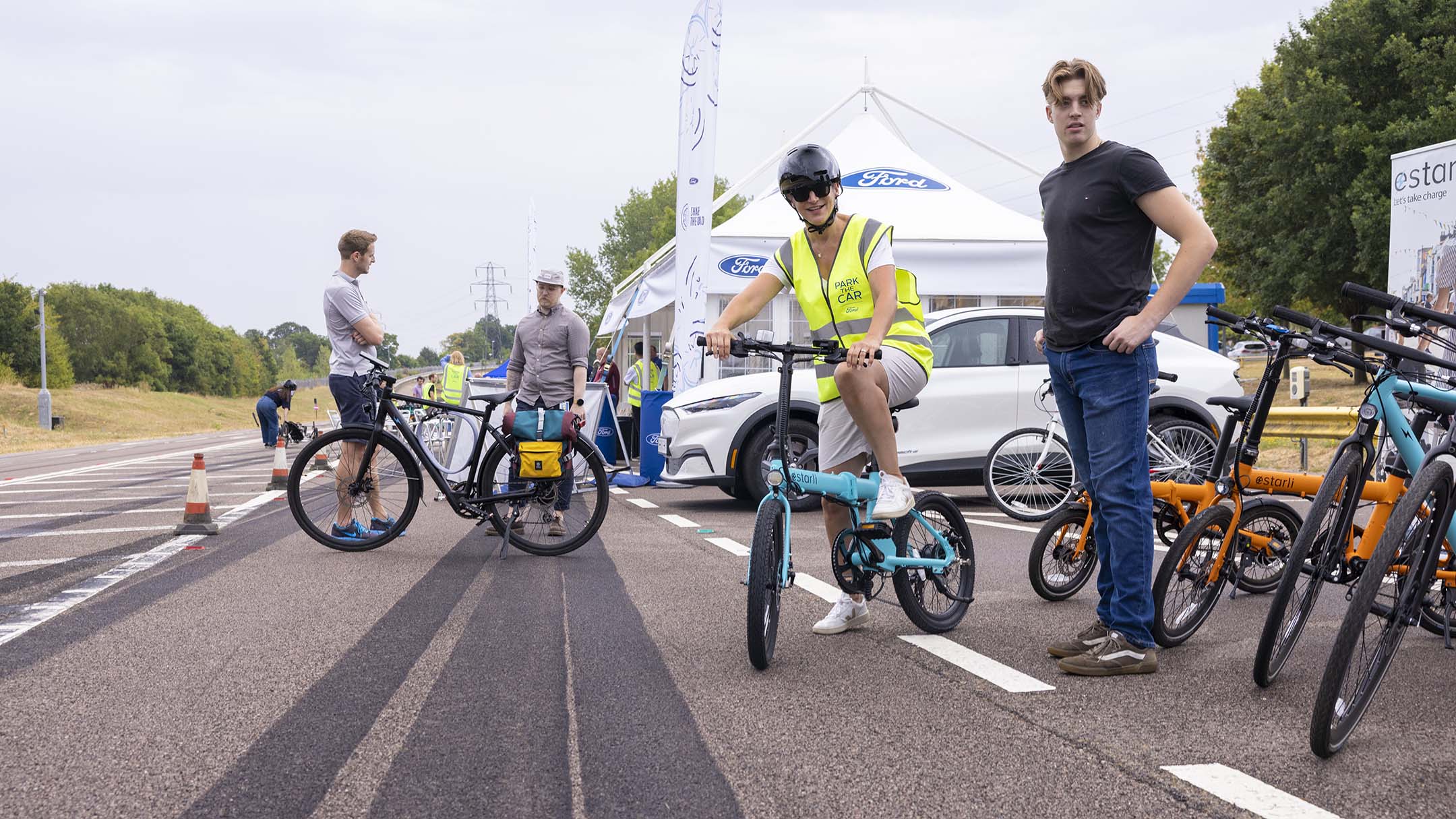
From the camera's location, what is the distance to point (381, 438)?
24.7ft

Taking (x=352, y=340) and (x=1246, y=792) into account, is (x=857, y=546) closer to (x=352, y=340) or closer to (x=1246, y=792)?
(x=1246, y=792)

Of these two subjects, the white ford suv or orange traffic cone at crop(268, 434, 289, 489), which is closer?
the white ford suv

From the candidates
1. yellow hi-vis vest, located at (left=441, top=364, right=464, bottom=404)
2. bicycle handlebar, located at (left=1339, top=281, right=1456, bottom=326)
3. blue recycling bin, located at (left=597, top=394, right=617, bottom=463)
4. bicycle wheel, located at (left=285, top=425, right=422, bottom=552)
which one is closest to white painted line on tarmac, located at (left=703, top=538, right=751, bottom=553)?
bicycle wheel, located at (left=285, top=425, right=422, bottom=552)

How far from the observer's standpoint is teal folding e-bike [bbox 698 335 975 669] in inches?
163

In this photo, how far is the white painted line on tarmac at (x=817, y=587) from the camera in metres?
5.81

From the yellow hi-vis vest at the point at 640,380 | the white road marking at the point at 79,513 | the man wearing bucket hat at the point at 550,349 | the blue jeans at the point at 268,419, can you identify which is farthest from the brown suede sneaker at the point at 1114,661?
the blue jeans at the point at 268,419

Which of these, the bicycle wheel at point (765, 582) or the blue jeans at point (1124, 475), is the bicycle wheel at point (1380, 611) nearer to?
the blue jeans at point (1124, 475)

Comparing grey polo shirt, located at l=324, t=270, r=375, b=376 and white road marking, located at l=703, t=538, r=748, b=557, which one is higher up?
grey polo shirt, located at l=324, t=270, r=375, b=376

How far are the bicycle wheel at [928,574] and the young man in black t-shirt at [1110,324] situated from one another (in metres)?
0.64

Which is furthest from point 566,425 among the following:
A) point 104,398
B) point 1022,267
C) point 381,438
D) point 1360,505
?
point 104,398

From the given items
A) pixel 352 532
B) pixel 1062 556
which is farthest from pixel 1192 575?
pixel 352 532

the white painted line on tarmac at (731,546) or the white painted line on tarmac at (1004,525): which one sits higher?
the white painted line on tarmac at (731,546)

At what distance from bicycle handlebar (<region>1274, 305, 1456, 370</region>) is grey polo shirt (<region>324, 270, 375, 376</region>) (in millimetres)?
5808

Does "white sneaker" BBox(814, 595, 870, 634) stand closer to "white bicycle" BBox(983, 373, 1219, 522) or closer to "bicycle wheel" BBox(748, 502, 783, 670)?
"bicycle wheel" BBox(748, 502, 783, 670)
